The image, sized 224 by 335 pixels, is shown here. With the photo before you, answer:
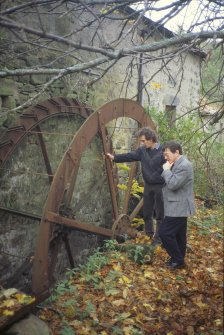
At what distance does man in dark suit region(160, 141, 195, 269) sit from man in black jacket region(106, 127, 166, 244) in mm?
744

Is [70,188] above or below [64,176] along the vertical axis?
below

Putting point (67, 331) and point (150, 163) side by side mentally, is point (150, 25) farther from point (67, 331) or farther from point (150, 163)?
point (67, 331)

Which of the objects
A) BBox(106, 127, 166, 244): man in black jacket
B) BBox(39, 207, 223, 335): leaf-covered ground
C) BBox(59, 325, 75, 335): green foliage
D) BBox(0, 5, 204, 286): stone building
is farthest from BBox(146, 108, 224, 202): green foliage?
BBox(59, 325, 75, 335): green foliage

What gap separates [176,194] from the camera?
4363 millimetres

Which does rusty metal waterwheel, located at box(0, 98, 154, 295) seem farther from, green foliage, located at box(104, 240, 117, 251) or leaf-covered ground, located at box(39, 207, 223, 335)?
leaf-covered ground, located at box(39, 207, 223, 335)

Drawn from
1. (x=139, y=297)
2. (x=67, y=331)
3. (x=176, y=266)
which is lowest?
(x=67, y=331)

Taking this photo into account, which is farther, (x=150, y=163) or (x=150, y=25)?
(x=150, y=163)

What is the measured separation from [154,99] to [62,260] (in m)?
4.37

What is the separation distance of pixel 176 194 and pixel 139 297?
133 centimetres

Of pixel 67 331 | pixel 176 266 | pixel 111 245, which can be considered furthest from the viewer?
pixel 111 245

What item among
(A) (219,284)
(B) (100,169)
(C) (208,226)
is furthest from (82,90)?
(A) (219,284)

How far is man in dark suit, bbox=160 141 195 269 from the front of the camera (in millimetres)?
4270

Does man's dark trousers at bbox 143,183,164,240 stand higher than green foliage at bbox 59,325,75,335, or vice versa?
man's dark trousers at bbox 143,183,164,240

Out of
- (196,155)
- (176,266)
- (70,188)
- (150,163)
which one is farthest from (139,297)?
(196,155)
